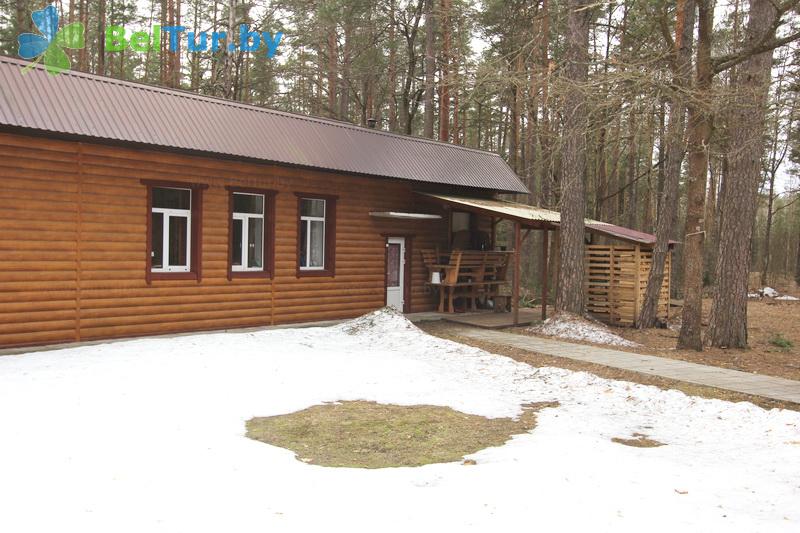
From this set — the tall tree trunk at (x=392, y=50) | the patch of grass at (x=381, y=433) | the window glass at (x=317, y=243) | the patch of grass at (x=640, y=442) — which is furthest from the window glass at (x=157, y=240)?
the tall tree trunk at (x=392, y=50)

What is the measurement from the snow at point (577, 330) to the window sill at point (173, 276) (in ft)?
23.7

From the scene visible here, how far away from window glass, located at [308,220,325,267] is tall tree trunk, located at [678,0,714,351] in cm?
736

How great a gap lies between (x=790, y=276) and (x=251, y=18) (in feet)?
109

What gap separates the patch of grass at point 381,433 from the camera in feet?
18.9

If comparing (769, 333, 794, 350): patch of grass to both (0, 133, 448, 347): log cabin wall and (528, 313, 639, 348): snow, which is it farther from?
(0, 133, 448, 347): log cabin wall

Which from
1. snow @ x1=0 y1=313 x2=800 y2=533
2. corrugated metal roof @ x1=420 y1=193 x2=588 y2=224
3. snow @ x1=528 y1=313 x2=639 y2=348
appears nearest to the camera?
snow @ x1=0 y1=313 x2=800 y2=533

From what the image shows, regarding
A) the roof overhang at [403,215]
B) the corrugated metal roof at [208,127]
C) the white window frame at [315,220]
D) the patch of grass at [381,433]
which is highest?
the corrugated metal roof at [208,127]

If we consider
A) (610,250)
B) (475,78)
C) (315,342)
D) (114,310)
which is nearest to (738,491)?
(475,78)

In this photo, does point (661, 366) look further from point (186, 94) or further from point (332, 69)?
point (332, 69)

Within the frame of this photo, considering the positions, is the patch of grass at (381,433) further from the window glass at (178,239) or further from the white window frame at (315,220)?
the white window frame at (315,220)

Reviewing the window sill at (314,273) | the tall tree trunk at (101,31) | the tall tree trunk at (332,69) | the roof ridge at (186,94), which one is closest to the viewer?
the roof ridge at (186,94)

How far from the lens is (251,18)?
75.3ft

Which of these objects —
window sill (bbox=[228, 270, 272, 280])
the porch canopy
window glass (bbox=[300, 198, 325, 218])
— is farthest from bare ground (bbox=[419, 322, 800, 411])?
window sill (bbox=[228, 270, 272, 280])

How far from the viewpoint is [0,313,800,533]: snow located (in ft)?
13.6
